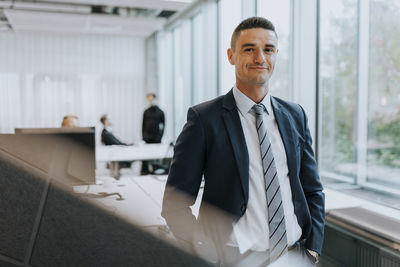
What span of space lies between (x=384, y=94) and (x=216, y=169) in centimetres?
211

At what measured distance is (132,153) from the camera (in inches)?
238

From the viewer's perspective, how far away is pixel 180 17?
7898 millimetres

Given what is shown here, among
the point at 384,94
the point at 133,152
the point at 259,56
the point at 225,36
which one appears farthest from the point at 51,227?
the point at 133,152

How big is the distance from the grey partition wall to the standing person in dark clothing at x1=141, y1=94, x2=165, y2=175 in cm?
685

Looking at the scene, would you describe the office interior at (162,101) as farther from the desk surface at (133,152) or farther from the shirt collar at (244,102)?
the shirt collar at (244,102)

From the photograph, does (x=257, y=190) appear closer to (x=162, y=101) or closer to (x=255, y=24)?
(x=255, y=24)

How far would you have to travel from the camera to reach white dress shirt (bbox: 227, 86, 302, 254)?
1235mm

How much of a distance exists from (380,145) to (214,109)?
209cm

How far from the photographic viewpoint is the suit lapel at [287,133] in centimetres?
130

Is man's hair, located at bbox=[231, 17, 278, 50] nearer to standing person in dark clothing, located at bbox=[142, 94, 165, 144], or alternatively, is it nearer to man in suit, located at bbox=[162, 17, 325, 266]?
man in suit, located at bbox=[162, 17, 325, 266]

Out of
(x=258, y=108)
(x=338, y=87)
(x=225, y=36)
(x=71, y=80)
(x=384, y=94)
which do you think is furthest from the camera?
(x=71, y=80)

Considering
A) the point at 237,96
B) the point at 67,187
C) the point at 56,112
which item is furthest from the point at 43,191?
the point at 56,112

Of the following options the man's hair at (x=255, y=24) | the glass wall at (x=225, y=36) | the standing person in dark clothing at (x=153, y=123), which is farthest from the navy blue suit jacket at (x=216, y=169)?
the standing person in dark clothing at (x=153, y=123)

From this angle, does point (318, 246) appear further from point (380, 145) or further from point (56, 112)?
point (56, 112)
